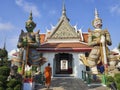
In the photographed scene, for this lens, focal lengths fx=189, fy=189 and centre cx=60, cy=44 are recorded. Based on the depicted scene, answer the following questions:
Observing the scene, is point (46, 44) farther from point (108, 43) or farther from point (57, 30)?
point (108, 43)

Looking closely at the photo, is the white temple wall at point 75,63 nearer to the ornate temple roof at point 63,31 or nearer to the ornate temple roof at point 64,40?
the ornate temple roof at point 64,40

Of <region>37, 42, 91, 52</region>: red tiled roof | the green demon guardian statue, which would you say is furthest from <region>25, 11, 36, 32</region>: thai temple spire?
the green demon guardian statue

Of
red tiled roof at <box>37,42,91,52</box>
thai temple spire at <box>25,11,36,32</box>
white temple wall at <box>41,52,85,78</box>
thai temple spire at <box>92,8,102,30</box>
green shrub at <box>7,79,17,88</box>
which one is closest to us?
green shrub at <box>7,79,17,88</box>

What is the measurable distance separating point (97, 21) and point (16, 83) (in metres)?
6.73

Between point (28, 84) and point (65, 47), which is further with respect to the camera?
point (65, 47)

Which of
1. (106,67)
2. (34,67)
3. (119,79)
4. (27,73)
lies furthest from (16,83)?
(106,67)

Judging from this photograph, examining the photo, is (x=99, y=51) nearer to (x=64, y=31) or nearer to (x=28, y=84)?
(x=28, y=84)

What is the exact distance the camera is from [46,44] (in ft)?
47.1

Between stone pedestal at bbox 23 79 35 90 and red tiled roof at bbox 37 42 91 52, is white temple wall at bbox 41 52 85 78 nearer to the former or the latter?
red tiled roof at bbox 37 42 91 52

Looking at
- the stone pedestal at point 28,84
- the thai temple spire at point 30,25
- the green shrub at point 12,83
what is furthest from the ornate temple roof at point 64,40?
the green shrub at point 12,83

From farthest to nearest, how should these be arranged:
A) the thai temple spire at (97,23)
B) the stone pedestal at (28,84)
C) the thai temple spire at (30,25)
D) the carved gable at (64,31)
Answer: the carved gable at (64,31)
the thai temple spire at (97,23)
the thai temple spire at (30,25)
the stone pedestal at (28,84)

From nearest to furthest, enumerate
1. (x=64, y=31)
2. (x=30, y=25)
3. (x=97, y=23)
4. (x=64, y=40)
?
(x=30, y=25) → (x=97, y=23) → (x=64, y=40) → (x=64, y=31)

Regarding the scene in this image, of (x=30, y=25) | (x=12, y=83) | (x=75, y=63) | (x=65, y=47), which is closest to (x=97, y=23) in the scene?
(x=65, y=47)

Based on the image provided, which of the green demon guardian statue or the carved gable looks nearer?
the green demon guardian statue
